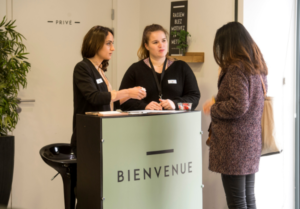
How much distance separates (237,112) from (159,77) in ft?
3.19

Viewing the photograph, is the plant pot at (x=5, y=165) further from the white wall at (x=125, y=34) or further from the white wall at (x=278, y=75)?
the white wall at (x=278, y=75)

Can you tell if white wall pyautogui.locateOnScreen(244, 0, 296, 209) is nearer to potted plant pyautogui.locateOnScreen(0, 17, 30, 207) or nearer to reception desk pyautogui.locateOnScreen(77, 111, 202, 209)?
reception desk pyautogui.locateOnScreen(77, 111, 202, 209)

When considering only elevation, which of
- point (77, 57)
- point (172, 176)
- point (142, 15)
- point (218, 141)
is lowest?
point (172, 176)

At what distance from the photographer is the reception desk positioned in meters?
1.47

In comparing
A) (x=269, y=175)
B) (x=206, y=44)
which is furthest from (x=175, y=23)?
(x=269, y=175)

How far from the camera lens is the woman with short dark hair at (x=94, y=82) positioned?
1.93m

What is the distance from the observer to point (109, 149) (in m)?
1.47

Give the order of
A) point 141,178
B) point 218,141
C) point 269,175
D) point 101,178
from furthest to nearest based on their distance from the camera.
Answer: point 269,175 → point 218,141 → point 141,178 → point 101,178

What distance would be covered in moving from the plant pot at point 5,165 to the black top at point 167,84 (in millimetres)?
1141

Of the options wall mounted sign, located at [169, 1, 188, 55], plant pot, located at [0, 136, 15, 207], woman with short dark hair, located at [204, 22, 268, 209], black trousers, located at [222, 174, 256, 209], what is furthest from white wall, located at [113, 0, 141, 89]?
black trousers, located at [222, 174, 256, 209]

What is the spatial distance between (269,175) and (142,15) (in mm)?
2334

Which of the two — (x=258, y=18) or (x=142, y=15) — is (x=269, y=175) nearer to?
(x=258, y=18)

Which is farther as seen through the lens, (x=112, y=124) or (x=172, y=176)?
(x=172, y=176)

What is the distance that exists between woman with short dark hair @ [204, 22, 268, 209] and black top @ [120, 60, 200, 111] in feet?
2.28
